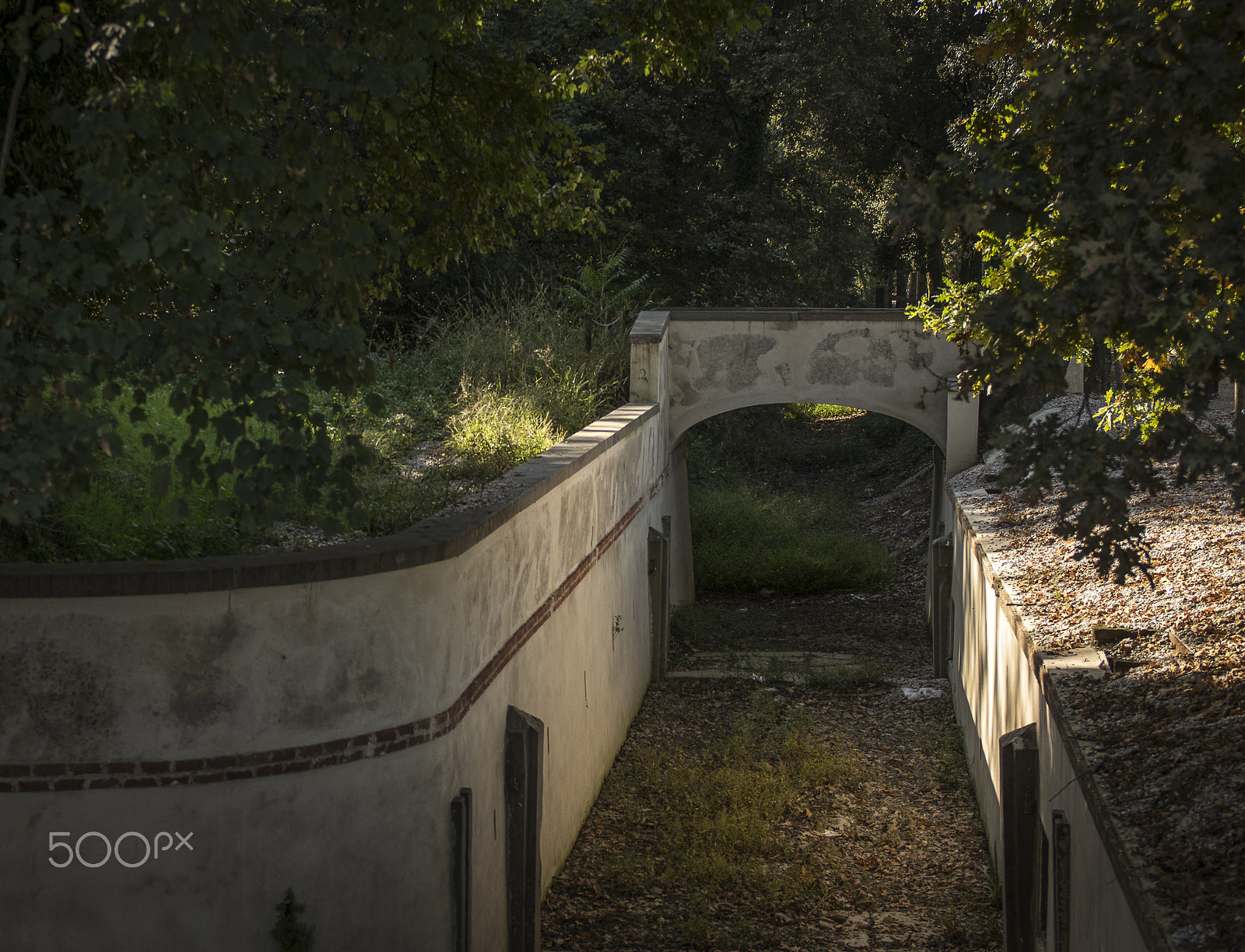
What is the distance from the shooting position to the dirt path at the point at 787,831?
21.9 feet

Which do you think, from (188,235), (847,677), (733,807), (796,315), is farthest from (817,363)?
(188,235)

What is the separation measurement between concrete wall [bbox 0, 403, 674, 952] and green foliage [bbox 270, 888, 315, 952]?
4 centimetres

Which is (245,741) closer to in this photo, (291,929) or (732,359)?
(291,929)

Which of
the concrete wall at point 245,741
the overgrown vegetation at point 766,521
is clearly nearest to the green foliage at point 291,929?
the concrete wall at point 245,741

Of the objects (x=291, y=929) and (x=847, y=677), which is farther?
(x=847, y=677)

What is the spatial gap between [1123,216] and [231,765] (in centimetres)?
387

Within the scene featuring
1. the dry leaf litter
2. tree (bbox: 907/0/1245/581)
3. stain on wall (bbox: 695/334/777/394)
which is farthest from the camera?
stain on wall (bbox: 695/334/777/394)

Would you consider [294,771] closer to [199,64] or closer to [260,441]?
[260,441]

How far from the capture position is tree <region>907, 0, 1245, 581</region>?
2932 mm

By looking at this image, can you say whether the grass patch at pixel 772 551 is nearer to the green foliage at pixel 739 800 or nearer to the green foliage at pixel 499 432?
the green foliage at pixel 739 800

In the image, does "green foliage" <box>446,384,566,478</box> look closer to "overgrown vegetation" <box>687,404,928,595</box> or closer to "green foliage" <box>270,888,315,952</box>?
"green foliage" <box>270,888,315,952</box>

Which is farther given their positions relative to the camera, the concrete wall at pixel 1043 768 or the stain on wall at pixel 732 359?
the stain on wall at pixel 732 359

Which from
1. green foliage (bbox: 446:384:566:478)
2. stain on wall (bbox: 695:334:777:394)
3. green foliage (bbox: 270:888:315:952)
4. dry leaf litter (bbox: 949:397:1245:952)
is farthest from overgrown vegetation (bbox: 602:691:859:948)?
stain on wall (bbox: 695:334:777:394)

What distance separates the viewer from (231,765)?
4.48 meters
